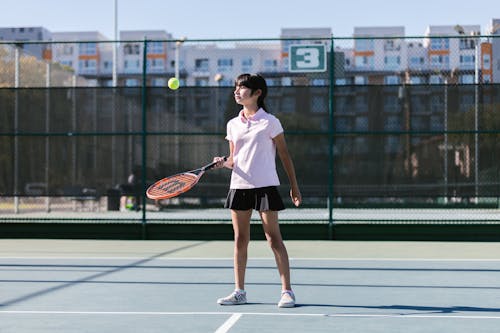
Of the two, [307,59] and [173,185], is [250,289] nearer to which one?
[173,185]

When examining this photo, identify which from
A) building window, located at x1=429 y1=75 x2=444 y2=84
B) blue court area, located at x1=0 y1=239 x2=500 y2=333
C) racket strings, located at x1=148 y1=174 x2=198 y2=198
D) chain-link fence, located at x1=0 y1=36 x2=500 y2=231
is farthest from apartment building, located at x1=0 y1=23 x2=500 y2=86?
racket strings, located at x1=148 y1=174 x2=198 y2=198

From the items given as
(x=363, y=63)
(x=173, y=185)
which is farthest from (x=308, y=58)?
(x=363, y=63)

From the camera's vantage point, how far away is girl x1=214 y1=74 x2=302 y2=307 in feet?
17.9

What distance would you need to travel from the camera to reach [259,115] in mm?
5531

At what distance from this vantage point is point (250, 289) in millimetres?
6438

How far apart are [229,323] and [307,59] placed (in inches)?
302

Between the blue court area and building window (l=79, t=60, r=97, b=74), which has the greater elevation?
building window (l=79, t=60, r=97, b=74)

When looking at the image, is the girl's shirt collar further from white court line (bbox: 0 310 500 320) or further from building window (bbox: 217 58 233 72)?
building window (bbox: 217 58 233 72)

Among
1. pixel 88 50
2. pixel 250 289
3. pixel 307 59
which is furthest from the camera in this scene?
pixel 88 50

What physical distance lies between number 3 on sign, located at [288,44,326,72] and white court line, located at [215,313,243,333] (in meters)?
7.24

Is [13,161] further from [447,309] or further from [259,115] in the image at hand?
[447,309]

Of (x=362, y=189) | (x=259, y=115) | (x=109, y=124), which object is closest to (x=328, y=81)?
(x=362, y=189)

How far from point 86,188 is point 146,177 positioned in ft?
3.70

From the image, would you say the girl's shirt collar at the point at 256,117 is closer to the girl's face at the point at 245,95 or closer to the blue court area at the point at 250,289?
the girl's face at the point at 245,95
